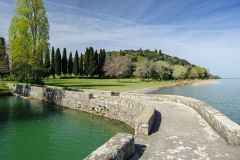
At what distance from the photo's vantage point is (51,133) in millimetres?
13922

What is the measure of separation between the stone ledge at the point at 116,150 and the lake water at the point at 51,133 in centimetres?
390

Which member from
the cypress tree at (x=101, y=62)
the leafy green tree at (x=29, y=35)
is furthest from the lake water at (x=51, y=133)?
the cypress tree at (x=101, y=62)

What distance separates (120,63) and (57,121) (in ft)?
147

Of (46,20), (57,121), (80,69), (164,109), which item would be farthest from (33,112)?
(80,69)

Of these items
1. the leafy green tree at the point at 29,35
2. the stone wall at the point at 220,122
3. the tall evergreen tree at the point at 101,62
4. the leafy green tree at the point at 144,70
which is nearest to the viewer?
the stone wall at the point at 220,122

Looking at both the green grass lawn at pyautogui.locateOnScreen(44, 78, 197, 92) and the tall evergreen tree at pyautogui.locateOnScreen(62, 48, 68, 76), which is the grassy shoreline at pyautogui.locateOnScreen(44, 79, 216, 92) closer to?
the green grass lawn at pyautogui.locateOnScreen(44, 78, 197, 92)

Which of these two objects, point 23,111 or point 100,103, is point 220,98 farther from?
point 23,111

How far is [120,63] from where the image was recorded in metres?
60.8

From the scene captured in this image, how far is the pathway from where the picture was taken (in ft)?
22.9

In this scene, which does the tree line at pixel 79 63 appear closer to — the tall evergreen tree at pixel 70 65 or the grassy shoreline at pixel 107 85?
the tall evergreen tree at pixel 70 65

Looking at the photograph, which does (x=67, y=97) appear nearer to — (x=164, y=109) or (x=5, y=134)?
(x=5, y=134)

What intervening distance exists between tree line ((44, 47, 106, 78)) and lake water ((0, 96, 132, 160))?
145 ft

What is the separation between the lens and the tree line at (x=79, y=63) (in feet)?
211

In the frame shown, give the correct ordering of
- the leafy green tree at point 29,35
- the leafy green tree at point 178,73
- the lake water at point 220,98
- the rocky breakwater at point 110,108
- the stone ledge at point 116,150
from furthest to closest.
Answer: the leafy green tree at point 178,73
the leafy green tree at point 29,35
the lake water at point 220,98
the rocky breakwater at point 110,108
the stone ledge at point 116,150
